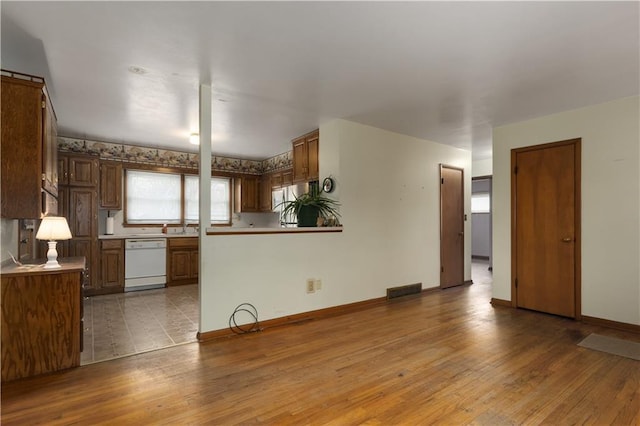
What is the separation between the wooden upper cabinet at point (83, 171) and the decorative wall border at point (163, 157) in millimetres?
358

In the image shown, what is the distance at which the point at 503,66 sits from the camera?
8.82 feet

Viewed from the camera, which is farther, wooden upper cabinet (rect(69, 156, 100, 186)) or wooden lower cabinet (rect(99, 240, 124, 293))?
wooden lower cabinet (rect(99, 240, 124, 293))

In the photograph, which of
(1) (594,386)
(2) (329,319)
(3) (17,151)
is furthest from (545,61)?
(3) (17,151)

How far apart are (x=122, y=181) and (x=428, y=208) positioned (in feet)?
17.4

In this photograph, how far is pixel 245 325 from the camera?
3389 mm

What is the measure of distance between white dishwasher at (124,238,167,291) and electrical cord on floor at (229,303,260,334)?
284 cm

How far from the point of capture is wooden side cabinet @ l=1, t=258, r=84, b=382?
2326mm

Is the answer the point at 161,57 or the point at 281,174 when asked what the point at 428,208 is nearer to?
the point at 281,174

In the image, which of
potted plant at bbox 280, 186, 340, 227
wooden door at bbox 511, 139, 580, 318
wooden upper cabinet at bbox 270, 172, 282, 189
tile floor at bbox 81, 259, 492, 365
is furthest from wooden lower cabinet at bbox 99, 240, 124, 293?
wooden door at bbox 511, 139, 580, 318

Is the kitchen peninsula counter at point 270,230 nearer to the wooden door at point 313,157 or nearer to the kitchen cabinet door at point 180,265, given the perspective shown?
the wooden door at point 313,157

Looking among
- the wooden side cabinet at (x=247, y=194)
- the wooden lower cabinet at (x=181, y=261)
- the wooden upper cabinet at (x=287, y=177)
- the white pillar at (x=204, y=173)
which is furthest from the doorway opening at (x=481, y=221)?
the white pillar at (x=204, y=173)

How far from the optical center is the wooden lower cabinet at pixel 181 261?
18.5 feet

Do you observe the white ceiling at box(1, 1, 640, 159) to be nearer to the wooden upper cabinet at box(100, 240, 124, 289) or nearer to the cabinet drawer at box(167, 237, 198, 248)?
the wooden upper cabinet at box(100, 240, 124, 289)

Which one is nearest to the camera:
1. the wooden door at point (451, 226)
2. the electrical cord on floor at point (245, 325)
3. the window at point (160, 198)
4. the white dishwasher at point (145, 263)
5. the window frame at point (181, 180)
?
the electrical cord on floor at point (245, 325)
